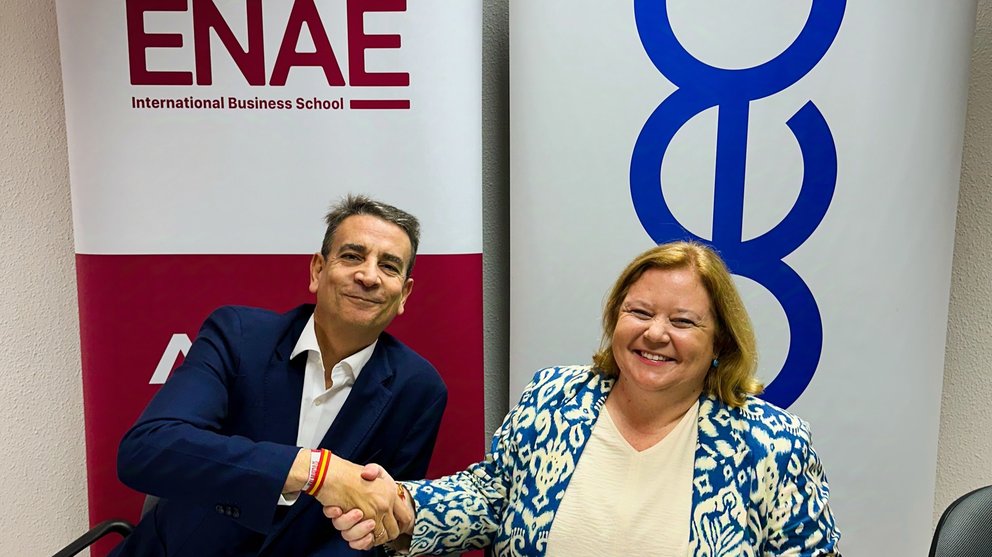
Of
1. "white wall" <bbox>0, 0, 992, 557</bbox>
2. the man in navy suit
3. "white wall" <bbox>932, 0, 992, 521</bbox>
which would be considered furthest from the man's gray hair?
"white wall" <bbox>932, 0, 992, 521</bbox>

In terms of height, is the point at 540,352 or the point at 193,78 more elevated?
the point at 193,78

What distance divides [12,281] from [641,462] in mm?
2158

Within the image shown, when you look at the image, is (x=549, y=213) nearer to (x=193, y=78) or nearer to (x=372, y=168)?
(x=372, y=168)

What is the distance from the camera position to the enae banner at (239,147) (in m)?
1.73

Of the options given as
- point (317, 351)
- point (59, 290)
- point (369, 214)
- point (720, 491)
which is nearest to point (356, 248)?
point (369, 214)

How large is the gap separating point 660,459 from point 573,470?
0.20m

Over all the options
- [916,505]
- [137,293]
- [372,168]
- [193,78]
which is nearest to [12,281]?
[137,293]

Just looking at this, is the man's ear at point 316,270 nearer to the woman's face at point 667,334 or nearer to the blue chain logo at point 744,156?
the woman's face at point 667,334

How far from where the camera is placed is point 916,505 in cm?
194

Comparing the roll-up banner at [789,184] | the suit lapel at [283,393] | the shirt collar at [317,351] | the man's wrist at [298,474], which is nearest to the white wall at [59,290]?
the roll-up banner at [789,184]

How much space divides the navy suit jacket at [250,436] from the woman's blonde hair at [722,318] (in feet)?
2.27

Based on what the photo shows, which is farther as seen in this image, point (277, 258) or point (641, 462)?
point (277, 258)

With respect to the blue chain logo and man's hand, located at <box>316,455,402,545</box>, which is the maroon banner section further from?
the blue chain logo

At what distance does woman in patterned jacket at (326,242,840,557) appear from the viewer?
4.41 ft
